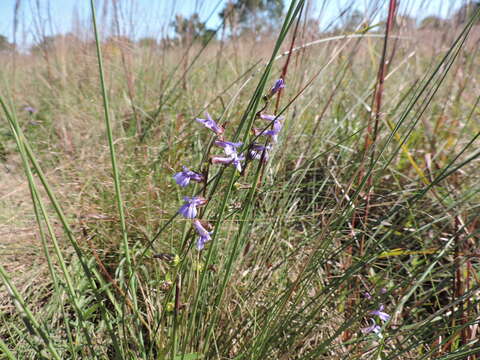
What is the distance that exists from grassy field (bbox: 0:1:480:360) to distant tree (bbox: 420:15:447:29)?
62 millimetres

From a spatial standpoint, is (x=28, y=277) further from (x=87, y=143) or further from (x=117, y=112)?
(x=117, y=112)

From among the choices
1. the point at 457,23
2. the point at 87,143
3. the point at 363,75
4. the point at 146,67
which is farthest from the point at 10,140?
the point at 457,23

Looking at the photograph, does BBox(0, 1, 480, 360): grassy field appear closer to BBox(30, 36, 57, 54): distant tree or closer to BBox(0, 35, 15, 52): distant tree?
BBox(30, 36, 57, 54): distant tree

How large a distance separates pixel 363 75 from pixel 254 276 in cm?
219

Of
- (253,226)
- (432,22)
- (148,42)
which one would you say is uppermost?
(432,22)

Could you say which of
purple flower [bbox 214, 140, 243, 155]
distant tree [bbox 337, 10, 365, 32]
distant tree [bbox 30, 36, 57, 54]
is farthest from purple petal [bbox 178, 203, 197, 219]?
distant tree [bbox 30, 36, 57, 54]

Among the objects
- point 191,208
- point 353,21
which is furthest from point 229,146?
point 353,21

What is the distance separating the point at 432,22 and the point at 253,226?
2.11 meters

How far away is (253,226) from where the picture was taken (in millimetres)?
1022

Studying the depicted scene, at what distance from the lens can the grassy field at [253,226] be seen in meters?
0.65

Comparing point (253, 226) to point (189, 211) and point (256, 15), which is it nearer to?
point (189, 211)

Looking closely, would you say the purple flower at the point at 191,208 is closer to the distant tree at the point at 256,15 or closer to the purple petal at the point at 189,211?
the purple petal at the point at 189,211

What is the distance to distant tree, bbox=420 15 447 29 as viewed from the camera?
83.4 inches

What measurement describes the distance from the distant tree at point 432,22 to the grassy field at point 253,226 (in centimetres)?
6
